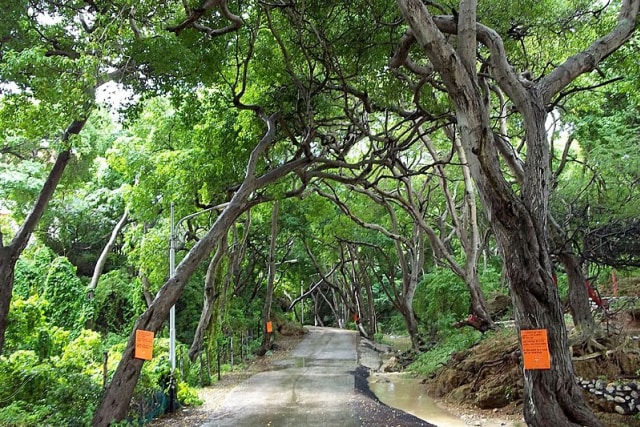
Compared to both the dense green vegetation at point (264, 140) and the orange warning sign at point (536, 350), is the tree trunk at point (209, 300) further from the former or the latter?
the orange warning sign at point (536, 350)

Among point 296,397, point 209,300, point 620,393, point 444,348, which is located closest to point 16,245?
point 209,300

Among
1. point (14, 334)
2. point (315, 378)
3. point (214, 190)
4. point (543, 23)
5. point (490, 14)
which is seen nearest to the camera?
point (490, 14)

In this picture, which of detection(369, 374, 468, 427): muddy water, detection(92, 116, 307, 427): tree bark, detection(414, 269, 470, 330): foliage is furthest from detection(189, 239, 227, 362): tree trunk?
detection(414, 269, 470, 330): foliage

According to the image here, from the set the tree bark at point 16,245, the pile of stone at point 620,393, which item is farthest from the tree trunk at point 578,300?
the tree bark at point 16,245

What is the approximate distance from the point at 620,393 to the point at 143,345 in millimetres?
8650

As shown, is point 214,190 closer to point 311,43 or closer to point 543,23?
point 311,43

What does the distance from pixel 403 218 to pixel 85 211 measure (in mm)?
15237

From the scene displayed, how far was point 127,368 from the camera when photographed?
9516mm

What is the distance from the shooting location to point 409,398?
46.4 ft

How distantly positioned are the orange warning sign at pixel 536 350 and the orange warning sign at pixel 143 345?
6.52 meters

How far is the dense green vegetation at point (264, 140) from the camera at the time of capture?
779 centimetres

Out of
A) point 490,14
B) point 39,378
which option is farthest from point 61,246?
point 490,14

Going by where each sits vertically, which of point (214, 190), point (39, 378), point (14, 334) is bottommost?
point (39, 378)

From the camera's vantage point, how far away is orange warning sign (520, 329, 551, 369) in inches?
249
